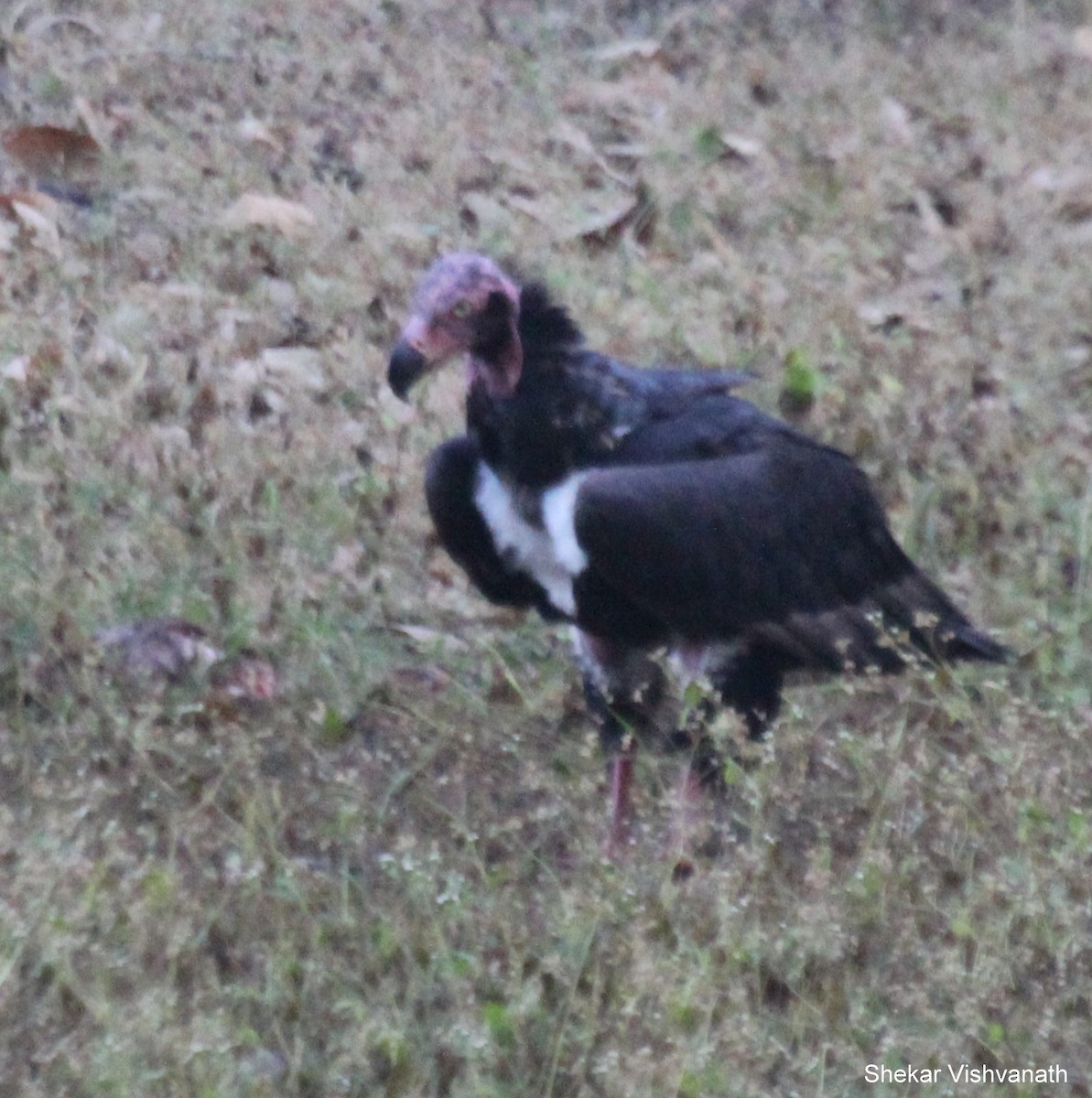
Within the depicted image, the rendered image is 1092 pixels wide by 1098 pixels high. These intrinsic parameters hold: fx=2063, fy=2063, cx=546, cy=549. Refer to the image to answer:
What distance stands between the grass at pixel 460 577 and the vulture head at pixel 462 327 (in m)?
0.69

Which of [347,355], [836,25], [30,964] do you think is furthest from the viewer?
[836,25]

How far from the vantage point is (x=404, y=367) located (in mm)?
3801

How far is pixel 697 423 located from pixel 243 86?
287cm

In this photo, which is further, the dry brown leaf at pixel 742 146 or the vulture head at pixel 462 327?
the dry brown leaf at pixel 742 146

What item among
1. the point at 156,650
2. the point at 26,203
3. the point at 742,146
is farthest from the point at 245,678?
the point at 742,146

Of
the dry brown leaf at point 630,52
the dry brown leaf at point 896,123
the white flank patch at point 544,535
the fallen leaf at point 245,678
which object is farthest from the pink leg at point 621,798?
the dry brown leaf at point 630,52

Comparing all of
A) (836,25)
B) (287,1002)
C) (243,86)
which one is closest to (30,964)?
(287,1002)

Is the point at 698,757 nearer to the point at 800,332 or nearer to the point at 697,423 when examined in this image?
the point at 697,423

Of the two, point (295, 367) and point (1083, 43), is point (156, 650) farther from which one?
point (1083, 43)

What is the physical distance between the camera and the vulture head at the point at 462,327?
12.5ft

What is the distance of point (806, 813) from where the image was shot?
362 cm

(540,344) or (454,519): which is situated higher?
(540,344)

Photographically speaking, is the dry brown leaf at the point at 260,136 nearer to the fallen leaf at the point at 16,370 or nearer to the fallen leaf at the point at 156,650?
the fallen leaf at the point at 16,370

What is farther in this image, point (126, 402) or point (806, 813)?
point (126, 402)
